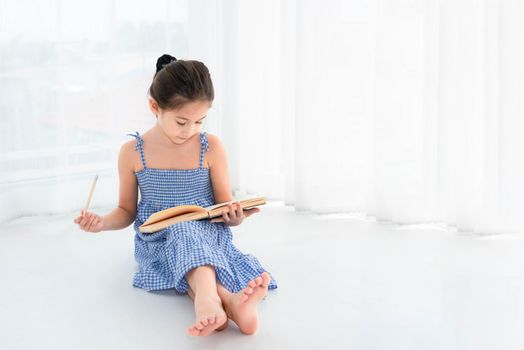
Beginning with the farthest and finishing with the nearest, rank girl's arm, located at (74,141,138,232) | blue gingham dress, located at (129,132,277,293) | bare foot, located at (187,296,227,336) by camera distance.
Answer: girl's arm, located at (74,141,138,232), blue gingham dress, located at (129,132,277,293), bare foot, located at (187,296,227,336)

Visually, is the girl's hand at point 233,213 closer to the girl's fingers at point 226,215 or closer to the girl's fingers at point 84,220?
the girl's fingers at point 226,215

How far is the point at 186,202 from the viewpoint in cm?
187

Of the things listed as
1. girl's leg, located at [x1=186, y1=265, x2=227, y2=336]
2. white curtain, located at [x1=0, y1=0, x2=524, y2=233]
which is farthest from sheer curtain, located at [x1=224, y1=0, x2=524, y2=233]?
girl's leg, located at [x1=186, y1=265, x2=227, y2=336]

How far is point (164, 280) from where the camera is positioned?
1.78 meters

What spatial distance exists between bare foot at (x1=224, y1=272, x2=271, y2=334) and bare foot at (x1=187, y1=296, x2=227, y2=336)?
0.11 ft

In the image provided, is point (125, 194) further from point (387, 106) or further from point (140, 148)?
point (387, 106)

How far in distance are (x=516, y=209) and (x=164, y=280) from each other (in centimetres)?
107

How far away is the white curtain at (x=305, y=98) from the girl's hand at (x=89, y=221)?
0.82 m

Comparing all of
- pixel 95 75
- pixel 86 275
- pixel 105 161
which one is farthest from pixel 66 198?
pixel 86 275

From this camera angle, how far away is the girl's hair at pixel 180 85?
1700 millimetres

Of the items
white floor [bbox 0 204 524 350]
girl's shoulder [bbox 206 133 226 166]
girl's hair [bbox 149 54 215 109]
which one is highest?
girl's hair [bbox 149 54 215 109]

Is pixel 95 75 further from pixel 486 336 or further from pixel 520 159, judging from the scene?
pixel 486 336

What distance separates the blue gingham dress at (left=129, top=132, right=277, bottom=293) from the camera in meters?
1.66

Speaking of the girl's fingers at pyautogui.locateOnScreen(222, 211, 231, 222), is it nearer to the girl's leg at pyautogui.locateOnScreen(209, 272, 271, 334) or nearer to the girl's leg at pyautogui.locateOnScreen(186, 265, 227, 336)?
the girl's leg at pyautogui.locateOnScreen(186, 265, 227, 336)
